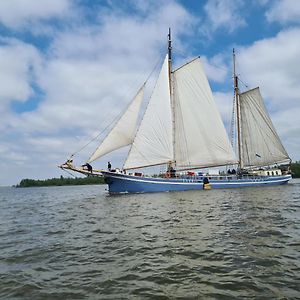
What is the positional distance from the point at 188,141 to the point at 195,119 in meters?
3.21

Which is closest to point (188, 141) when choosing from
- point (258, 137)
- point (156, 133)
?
point (156, 133)

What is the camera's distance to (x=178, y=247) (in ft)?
36.1

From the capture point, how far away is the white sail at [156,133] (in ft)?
141

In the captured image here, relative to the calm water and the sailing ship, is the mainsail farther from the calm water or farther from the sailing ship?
the calm water

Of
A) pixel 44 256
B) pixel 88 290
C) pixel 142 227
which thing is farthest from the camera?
pixel 142 227

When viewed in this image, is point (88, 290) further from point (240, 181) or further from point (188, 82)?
point (240, 181)

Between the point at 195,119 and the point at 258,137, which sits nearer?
the point at 195,119

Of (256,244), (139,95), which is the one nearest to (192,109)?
(139,95)

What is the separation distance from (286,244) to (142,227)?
6527 millimetres

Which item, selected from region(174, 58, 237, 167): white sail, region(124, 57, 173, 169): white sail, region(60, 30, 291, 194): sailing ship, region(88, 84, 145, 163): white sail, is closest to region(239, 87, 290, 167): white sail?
region(60, 30, 291, 194): sailing ship

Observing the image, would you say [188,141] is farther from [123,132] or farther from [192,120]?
[123,132]

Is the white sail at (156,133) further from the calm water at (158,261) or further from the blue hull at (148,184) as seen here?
the calm water at (158,261)

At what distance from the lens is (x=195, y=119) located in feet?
160

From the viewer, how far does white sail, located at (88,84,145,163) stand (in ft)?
136
